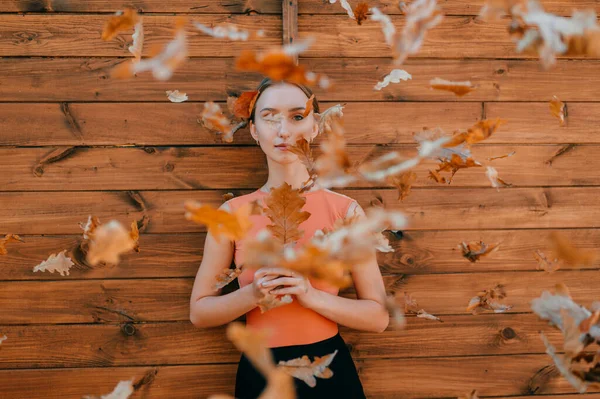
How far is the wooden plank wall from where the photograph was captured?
1.68 m

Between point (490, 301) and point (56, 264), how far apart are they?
4.63 feet

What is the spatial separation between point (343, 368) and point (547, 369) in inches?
30.9

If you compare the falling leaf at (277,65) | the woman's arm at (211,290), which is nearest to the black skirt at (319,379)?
the woman's arm at (211,290)

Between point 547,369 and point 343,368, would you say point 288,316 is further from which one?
point 547,369

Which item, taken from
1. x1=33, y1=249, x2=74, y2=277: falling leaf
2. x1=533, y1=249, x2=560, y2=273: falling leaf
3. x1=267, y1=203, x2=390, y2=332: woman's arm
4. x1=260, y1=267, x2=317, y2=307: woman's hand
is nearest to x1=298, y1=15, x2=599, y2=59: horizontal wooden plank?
x1=267, y1=203, x2=390, y2=332: woman's arm

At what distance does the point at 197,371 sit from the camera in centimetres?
168

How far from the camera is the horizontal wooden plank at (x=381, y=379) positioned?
5.47ft

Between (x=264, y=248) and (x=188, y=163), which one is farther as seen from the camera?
(x=188, y=163)

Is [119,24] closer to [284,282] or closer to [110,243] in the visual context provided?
[110,243]

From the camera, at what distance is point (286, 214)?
1.28m

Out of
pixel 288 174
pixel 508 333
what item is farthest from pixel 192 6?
pixel 508 333

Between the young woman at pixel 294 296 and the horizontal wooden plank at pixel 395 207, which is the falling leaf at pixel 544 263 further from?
the young woman at pixel 294 296

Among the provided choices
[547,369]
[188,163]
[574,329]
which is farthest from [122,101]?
[547,369]

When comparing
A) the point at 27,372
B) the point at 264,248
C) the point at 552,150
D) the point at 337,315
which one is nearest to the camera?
the point at 264,248
